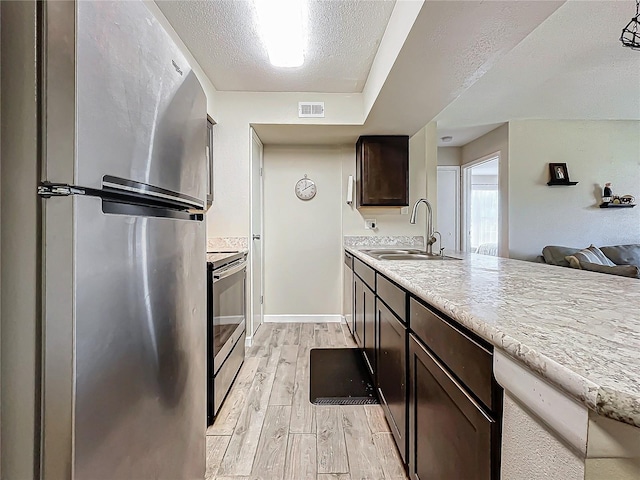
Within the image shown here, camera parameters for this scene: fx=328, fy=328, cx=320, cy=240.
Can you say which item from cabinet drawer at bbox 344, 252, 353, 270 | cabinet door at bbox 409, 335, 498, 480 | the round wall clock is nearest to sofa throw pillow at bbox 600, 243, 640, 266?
cabinet drawer at bbox 344, 252, 353, 270

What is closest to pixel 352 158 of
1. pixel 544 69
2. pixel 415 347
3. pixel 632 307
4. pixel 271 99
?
pixel 271 99

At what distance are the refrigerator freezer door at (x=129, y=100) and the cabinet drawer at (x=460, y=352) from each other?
0.89m

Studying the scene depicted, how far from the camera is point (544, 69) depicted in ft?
9.62

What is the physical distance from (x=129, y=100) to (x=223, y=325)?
164 centimetres

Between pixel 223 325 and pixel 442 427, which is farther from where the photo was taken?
pixel 223 325

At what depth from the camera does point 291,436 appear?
1743 mm

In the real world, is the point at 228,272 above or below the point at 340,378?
above

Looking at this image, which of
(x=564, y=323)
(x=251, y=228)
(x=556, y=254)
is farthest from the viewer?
(x=556, y=254)

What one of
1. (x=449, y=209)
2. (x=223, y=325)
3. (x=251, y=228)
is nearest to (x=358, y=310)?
(x=223, y=325)

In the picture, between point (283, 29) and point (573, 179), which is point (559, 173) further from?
point (283, 29)

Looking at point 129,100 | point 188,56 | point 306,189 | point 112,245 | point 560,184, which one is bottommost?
point 112,245

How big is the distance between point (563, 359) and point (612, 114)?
5.34 m

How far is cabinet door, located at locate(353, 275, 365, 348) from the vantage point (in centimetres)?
263

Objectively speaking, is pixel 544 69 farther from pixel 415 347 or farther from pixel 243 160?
pixel 415 347
